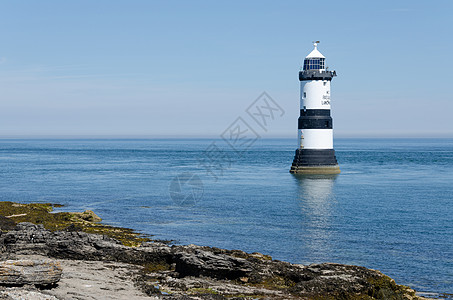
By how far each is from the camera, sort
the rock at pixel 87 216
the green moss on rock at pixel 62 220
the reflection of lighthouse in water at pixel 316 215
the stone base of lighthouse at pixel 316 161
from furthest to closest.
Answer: the stone base of lighthouse at pixel 316 161, the rock at pixel 87 216, the green moss on rock at pixel 62 220, the reflection of lighthouse in water at pixel 316 215

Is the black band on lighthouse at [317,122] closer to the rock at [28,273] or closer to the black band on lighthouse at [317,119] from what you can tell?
the black band on lighthouse at [317,119]

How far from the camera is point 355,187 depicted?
223ft

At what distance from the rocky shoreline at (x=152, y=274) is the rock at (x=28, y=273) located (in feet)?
0.09

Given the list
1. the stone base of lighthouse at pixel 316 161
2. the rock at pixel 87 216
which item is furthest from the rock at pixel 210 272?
the stone base of lighthouse at pixel 316 161

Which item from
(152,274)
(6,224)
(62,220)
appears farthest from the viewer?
(62,220)

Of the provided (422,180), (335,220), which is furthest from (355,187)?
(335,220)

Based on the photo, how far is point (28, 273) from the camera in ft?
52.6

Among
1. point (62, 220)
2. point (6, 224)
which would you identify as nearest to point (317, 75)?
point (62, 220)

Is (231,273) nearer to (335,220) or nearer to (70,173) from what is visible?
(335,220)

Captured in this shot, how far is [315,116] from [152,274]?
51.7 m

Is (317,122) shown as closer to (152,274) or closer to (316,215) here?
(316,215)

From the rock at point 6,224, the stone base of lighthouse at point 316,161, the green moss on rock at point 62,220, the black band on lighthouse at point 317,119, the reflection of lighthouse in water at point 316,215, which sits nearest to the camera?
the rock at point 6,224

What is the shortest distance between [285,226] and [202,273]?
2049 centimetres

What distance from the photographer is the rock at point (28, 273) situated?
1571cm
